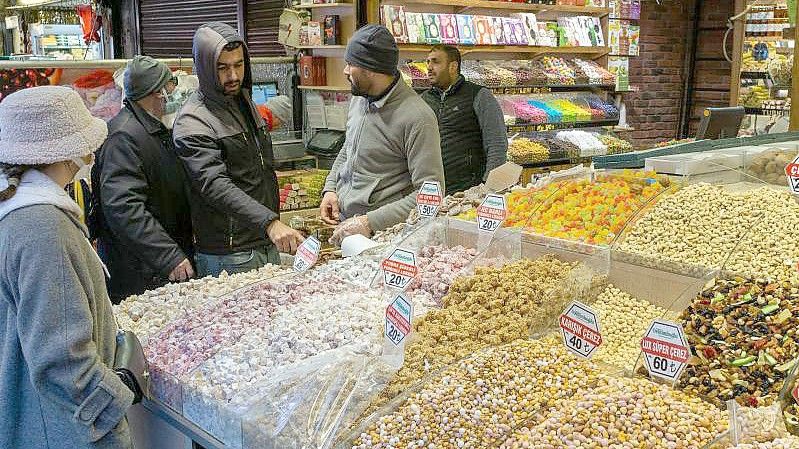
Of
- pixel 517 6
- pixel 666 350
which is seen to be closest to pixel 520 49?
pixel 517 6

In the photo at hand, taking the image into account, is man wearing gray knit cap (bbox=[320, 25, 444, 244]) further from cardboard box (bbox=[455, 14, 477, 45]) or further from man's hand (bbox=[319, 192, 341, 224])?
cardboard box (bbox=[455, 14, 477, 45])

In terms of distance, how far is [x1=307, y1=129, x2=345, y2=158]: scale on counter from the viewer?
18.5ft

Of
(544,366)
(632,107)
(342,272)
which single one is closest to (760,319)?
(544,366)

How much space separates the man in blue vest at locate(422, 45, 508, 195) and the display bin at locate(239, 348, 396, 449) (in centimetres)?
286

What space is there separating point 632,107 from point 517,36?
3.26m

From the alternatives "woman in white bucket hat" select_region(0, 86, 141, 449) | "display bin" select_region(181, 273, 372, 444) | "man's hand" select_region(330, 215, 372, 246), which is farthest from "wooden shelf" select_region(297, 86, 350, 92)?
"woman in white bucket hat" select_region(0, 86, 141, 449)

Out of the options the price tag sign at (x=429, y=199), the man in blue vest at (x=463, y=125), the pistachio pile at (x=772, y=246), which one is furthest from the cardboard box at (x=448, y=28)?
the pistachio pile at (x=772, y=246)

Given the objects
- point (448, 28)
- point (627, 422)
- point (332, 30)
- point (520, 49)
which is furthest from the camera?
point (520, 49)

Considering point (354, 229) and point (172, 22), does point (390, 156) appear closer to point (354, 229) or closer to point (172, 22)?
point (354, 229)

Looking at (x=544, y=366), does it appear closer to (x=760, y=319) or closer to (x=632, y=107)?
(x=760, y=319)

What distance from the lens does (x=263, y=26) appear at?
7410mm

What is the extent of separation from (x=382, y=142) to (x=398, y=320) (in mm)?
1593

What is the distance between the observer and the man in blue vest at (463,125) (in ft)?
15.8

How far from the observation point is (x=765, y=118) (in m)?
7.68
